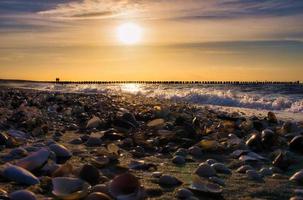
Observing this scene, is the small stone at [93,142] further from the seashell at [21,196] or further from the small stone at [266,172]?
the seashell at [21,196]

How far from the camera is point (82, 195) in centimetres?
292

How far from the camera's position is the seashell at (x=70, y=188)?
291cm

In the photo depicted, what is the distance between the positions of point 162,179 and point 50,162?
3.48 feet

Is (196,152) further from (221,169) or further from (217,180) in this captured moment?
(217,180)

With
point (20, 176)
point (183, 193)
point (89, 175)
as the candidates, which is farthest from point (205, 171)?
point (20, 176)

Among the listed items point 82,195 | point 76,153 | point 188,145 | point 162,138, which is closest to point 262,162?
point 188,145

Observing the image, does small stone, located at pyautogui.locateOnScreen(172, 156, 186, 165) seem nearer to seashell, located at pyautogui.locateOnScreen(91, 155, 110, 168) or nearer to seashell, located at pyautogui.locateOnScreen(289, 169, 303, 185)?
seashell, located at pyautogui.locateOnScreen(91, 155, 110, 168)

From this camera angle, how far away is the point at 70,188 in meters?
3.08

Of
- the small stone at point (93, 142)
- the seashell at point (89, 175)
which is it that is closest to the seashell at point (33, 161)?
the seashell at point (89, 175)

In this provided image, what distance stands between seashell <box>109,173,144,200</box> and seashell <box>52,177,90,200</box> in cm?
20

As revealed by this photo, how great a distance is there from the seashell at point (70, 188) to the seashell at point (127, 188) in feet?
0.65

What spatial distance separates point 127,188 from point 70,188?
0.42 meters

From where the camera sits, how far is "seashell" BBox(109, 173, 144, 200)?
2969 millimetres

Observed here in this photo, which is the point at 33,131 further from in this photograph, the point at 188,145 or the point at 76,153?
the point at 188,145
